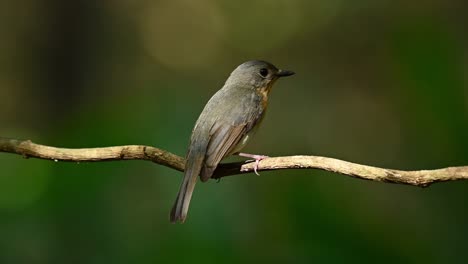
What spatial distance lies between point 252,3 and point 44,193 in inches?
296

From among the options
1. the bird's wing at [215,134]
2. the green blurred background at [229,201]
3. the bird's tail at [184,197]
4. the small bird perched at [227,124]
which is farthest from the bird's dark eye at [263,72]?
the bird's tail at [184,197]

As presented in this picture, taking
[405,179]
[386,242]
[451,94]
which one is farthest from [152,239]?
[451,94]

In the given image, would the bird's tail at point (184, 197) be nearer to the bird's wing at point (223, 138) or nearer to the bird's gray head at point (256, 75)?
the bird's wing at point (223, 138)

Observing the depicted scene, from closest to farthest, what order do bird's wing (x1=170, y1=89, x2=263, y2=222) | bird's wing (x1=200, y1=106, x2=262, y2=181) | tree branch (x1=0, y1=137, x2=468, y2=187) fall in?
tree branch (x1=0, y1=137, x2=468, y2=187)
bird's wing (x1=170, y1=89, x2=263, y2=222)
bird's wing (x1=200, y1=106, x2=262, y2=181)

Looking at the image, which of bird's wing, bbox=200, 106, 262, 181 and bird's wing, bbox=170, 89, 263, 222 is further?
bird's wing, bbox=200, 106, 262, 181

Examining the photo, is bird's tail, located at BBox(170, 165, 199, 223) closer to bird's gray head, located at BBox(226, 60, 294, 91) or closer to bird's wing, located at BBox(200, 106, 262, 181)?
bird's wing, located at BBox(200, 106, 262, 181)

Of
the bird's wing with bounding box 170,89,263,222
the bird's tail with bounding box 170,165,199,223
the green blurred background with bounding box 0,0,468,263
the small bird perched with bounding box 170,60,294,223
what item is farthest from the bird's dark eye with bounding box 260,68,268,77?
the bird's tail with bounding box 170,165,199,223

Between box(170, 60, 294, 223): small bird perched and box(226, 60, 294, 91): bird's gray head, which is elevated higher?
box(226, 60, 294, 91): bird's gray head

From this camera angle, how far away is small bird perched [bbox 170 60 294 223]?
3.49 meters

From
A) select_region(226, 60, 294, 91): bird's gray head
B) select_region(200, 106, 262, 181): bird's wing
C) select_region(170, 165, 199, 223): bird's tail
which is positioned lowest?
select_region(170, 165, 199, 223): bird's tail

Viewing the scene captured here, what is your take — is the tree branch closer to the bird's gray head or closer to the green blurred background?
the green blurred background

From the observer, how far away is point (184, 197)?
3.42 m

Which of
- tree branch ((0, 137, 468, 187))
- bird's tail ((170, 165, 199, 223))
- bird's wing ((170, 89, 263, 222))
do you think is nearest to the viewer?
tree branch ((0, 137, 468, 187))

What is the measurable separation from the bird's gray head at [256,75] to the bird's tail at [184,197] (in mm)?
1105
